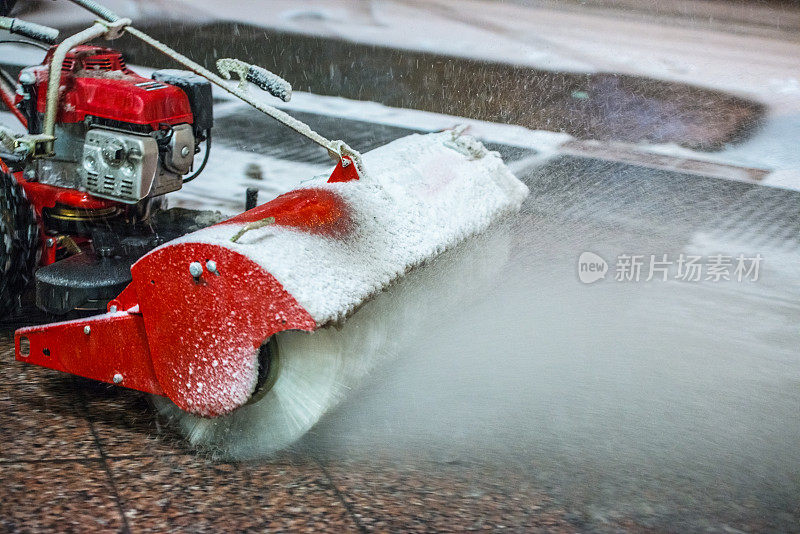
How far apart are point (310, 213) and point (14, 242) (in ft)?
3.73

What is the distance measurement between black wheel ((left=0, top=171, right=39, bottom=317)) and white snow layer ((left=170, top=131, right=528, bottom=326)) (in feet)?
3.10

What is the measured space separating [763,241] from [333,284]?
3487 millimetres

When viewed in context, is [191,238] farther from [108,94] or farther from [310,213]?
[108,94]

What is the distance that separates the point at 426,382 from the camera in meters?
3.33

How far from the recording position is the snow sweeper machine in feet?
8.68

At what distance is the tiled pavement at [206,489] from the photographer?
2469mm

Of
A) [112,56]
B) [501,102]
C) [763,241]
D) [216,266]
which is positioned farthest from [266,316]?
[501,102]

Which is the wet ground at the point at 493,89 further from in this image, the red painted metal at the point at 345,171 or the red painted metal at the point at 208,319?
the red painted metal at the point at 208,319

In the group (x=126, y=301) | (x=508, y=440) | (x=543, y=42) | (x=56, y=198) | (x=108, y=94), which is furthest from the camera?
(x=543, y=42)

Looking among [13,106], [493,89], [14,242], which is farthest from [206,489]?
[493,89]

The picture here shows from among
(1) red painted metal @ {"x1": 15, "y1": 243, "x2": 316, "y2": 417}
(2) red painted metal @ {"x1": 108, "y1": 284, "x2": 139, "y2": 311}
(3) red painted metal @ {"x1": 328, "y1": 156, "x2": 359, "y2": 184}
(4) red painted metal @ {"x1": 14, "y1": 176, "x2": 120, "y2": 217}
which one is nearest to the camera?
(1) red painted metal @ {"x1": 15, "y1": 243, "x2": 316, "y2": 417}

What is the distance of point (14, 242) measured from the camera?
3332 millimetres

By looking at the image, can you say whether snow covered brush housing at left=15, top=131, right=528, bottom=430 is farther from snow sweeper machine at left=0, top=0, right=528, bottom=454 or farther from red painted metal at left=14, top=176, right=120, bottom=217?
red painted metal at left=14, top=176, right=120, bottom=217

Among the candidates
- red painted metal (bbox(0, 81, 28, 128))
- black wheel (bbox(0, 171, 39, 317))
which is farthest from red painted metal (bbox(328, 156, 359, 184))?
red painted metal (bbox(0, 81, 28, 128))
